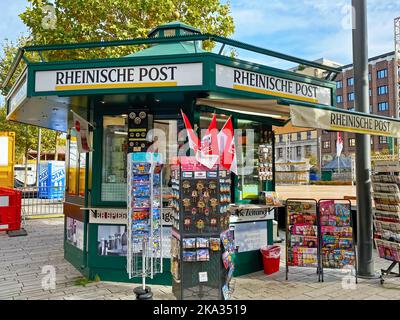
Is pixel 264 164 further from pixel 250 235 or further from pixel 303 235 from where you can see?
pixel 303 235

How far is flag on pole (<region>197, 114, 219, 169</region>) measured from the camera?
14.7 ft

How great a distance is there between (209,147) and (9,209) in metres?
8.39

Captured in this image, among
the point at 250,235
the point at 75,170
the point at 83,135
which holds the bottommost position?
the point at 250,235

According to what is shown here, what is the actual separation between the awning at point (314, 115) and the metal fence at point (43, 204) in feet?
32.9

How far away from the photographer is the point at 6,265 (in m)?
6.83

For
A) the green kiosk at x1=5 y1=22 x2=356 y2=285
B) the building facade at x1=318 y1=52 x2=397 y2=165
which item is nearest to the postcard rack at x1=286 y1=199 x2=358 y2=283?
the green kiosk at x1=5 y1=22 x2=356 y2=285

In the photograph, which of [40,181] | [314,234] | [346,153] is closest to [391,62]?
[346,153]

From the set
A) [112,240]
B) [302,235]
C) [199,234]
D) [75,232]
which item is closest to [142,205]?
[199,234]

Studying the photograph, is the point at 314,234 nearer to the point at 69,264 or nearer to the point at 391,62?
the point at 69,264

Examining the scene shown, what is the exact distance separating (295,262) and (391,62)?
6381 cm

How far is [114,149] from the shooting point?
5969 mm

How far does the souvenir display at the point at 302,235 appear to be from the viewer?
5773mm

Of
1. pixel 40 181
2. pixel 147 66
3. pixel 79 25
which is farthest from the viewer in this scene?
pixel 40 181
